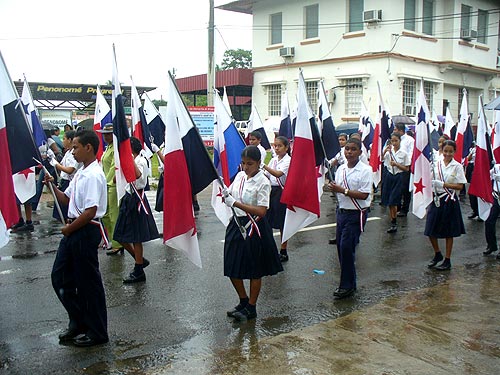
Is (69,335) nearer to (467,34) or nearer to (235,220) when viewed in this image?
(235,220)

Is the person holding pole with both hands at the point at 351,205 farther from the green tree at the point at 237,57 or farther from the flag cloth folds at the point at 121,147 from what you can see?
the green tree at the point at 237,57

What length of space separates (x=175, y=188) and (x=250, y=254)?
95 cm

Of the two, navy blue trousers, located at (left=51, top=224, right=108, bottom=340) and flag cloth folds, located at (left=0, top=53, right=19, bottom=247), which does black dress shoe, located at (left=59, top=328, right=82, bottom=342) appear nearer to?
navy blue trousers, located at (left=51, top=224, right=108, bottom=340)

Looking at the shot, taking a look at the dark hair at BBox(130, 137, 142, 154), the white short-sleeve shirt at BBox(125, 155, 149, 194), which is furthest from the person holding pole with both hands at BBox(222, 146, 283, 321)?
the dark hair at BBox(130, 137, 142, 154)

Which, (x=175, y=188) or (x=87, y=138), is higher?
(x=87, y=138)

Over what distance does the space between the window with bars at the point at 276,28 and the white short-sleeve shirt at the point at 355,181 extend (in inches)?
913

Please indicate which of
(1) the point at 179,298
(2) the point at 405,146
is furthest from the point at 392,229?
(1) the point at 179,298

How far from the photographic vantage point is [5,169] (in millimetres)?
5023

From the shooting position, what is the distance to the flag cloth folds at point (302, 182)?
5969 millimetres

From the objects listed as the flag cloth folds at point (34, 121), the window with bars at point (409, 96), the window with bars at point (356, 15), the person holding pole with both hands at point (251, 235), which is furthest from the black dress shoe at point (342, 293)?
the window with bars at point (356, 15)

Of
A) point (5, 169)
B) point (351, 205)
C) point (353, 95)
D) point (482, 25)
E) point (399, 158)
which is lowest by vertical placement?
point (351, 205)

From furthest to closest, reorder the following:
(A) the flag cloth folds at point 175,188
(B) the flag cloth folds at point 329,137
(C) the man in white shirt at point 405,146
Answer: (C) the man in white shirt at point 405,146, (B) the flag cloth folds at point 329,137, (A) the flag cloth folds at point 175,188

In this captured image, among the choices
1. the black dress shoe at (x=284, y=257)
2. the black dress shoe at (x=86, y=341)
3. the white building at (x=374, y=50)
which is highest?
the white building at (x=374, y=50)

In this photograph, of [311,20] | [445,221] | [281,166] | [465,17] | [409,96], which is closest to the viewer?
[445,221]
